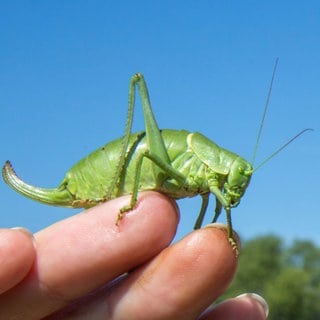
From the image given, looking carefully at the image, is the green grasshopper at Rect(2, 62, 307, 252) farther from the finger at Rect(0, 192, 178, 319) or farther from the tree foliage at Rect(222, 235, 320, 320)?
the tree foliage at Rect(222, 235, 320, 320)

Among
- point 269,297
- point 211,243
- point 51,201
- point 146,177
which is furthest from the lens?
point 269,297

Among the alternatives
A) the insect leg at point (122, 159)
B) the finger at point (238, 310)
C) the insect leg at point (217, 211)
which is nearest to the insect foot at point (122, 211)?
the insect leg at point (122, 159)

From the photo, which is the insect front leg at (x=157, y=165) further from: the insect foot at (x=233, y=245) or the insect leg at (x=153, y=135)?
the insect foot at (x=233, y=245)

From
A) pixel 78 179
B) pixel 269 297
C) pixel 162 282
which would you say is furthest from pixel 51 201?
pixel 269 297

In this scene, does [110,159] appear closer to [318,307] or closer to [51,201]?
[51,201]

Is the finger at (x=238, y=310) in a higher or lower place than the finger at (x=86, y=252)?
lower

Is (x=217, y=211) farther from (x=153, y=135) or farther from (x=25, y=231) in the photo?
(x=25, y=231)
